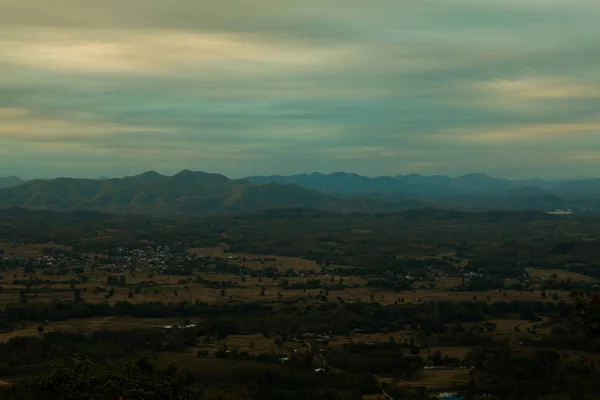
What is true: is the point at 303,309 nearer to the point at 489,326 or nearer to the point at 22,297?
the point at 489,326

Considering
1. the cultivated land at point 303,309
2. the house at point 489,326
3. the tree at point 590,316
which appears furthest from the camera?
the house at point 489,326

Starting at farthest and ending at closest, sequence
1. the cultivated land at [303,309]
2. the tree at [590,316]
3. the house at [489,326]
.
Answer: the house at [489,326]
the cultivated land at [303,309]
the tree at [590,316]

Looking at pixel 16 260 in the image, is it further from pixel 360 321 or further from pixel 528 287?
pixel 528 287

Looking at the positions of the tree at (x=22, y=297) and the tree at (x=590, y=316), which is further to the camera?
the tree at (x=22, y=297)

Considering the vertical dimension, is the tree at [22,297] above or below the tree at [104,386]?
below

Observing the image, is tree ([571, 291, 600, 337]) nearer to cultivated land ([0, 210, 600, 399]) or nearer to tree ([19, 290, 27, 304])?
cultivated land ([0, 210, 600, 399])

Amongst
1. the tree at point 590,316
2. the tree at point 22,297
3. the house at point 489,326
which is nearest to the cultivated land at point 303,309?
the house at point 489,326

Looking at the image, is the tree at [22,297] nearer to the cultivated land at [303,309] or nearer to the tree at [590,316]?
the cultivated land at [303,309]


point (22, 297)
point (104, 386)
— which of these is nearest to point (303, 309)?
point (22, 297)

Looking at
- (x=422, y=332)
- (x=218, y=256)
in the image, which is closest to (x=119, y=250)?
(x=218, y=256)
